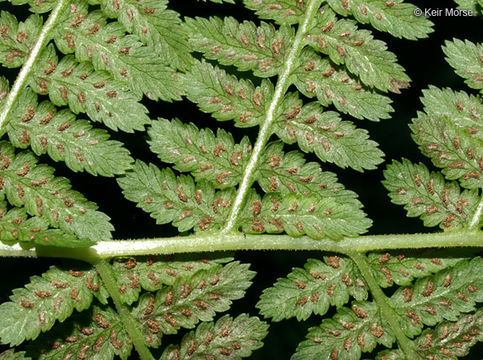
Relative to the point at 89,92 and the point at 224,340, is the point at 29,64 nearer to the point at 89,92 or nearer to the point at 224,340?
the point at 89,92

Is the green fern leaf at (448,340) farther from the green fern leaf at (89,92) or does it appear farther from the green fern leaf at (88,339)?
the green fern leaf at (89,92)

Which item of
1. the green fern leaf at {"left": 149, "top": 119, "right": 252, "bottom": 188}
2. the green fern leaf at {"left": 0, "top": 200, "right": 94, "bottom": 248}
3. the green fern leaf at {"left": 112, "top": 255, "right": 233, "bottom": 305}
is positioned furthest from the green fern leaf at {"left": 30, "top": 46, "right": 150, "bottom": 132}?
the green fern leaf at {"left": 112, "top": 255, "right": 233, "bottom": 305}

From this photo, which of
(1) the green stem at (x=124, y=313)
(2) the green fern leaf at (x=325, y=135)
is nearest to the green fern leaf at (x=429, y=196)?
(2) the green fern leaf at (x=325, y=135)

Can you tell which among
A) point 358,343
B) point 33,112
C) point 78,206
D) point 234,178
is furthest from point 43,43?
point 358,343

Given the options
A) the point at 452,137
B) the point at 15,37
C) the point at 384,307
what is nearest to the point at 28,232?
the point at 15,37

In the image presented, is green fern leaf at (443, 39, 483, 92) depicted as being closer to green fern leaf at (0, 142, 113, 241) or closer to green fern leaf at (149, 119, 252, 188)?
green fern leaf at (149, 119, 252, 188)
